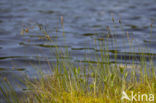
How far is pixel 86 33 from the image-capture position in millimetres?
7992

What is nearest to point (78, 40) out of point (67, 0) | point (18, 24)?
point (18, 24)

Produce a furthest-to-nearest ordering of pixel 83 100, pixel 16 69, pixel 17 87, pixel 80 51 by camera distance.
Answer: pixel 80 51
pixel 16 69
pixel 17 87
pixel 83 100

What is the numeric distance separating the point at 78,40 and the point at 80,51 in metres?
1.28

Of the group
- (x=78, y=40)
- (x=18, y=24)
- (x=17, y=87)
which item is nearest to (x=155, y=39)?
(x=78, y=40)

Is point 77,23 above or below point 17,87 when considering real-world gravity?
above

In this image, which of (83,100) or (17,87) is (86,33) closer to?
(17,87)

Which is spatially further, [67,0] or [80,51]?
[67,0]

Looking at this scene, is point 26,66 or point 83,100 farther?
point 26,66

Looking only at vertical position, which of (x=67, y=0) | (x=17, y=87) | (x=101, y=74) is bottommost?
(x=17, y=87)

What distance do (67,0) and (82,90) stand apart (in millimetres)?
16237

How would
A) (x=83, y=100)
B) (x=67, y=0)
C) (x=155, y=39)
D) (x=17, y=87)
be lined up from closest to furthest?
(x=83, y=100), (x=17, y=87), (x=155, y=39), (x=67, y=0)

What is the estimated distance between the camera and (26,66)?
4828 millimetres

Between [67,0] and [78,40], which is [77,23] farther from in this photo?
[67,0]

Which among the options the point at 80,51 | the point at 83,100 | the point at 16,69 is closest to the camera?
the point at 83,100
